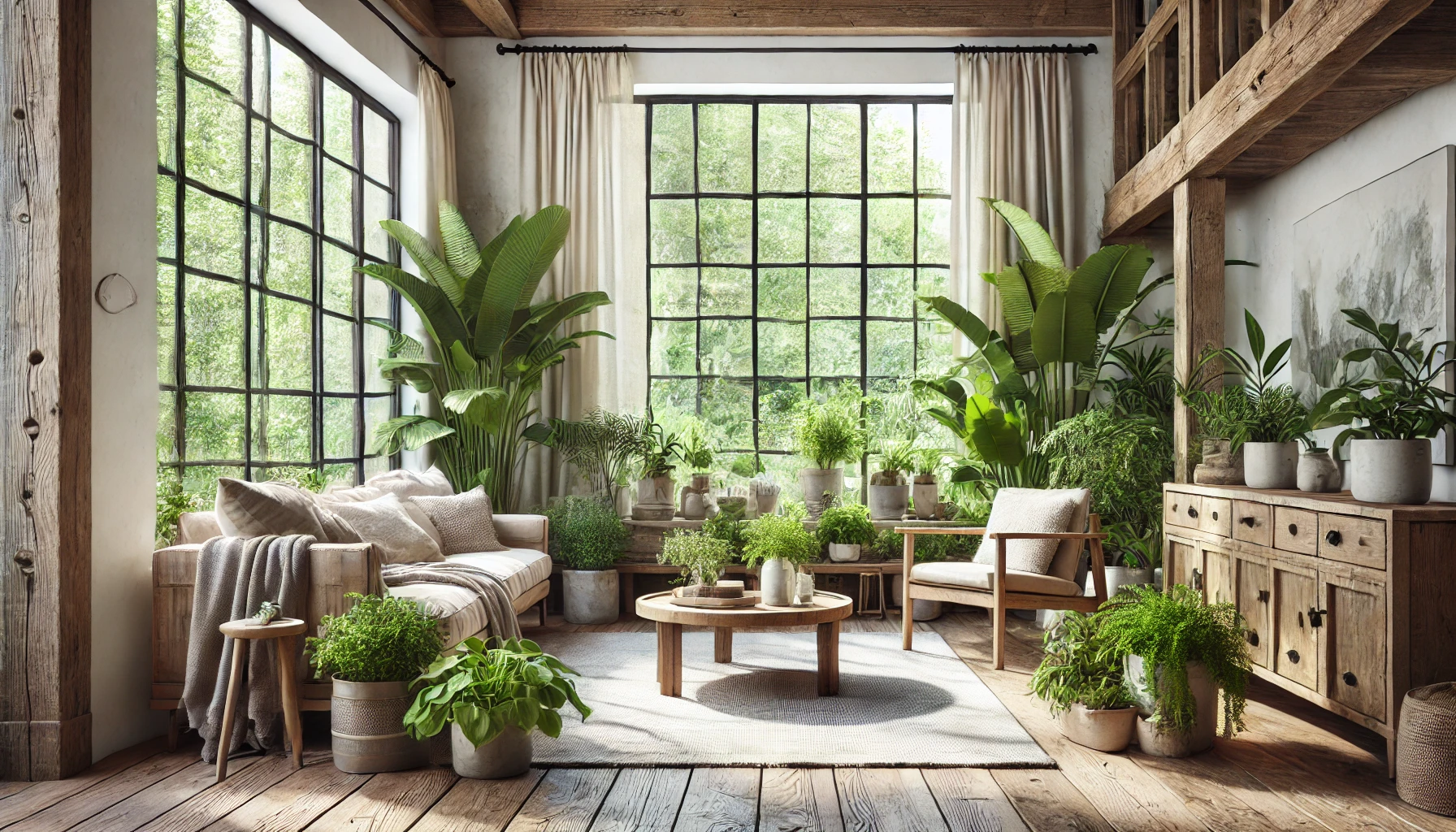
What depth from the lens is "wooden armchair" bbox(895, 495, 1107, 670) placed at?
14.8 feet

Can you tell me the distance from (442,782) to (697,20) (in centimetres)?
481

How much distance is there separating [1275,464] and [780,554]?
1918 millimetres

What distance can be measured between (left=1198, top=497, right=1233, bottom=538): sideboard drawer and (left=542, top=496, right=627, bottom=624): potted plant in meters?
2.96

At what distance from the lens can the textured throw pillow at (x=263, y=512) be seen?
11.5 feet

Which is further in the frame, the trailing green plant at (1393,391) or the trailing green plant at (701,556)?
the trailing green plant at (701,556)

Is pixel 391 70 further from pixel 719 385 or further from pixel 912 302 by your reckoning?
pixel 912 302

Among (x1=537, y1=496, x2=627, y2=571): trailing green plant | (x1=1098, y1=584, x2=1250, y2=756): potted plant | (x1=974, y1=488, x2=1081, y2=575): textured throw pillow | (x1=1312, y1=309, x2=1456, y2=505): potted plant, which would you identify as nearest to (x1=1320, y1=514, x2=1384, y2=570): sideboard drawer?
(x1=1312, y1=309, x2=1456, y2=505): potted plant

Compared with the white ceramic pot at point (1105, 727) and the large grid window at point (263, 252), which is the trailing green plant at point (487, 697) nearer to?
the white ceramic pot at point (1105, 727)

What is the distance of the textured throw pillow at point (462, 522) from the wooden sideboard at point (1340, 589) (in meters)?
3.22

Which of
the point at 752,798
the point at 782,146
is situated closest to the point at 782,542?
the point at 752,798

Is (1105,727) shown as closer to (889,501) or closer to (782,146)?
(889,501)

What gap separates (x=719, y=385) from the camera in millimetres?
6586

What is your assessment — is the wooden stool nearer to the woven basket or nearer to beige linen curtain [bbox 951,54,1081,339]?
the woven basket

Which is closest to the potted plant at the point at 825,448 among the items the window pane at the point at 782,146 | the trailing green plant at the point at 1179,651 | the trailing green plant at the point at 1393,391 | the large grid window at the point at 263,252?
the window pane at the point at 782,146
